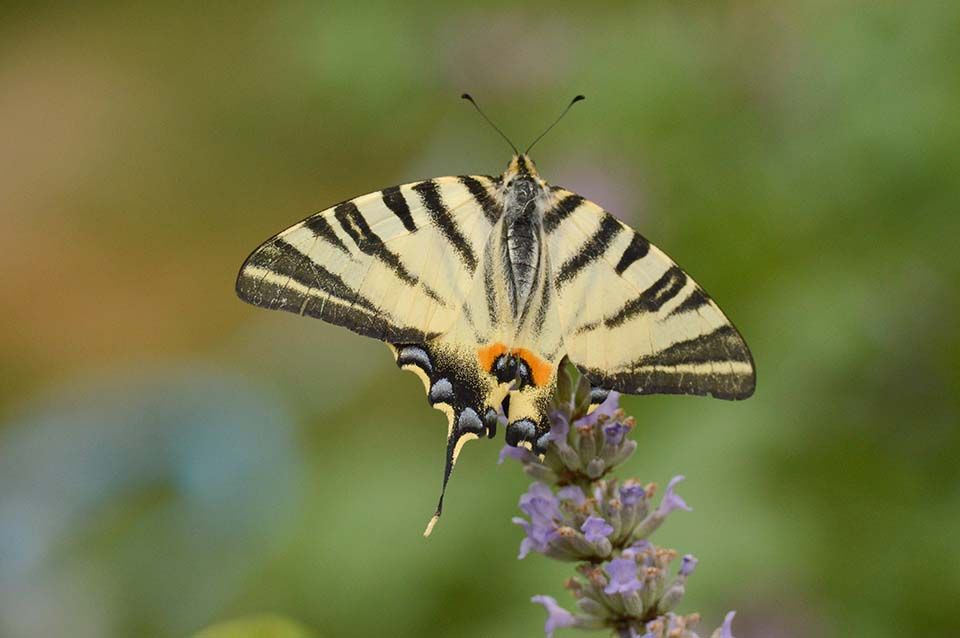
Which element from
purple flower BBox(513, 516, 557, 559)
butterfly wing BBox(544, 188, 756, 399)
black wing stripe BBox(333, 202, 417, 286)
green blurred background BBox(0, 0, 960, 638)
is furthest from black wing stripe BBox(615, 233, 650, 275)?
green blurred background BBox(0, 0, 960, 638)

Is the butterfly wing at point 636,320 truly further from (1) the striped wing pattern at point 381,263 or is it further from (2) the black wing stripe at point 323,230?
(2) the black wing stripe at point 323,230

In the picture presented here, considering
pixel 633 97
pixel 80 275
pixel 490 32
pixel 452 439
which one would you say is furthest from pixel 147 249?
pixel 452 439

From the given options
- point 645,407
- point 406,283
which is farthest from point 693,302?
point 645,407

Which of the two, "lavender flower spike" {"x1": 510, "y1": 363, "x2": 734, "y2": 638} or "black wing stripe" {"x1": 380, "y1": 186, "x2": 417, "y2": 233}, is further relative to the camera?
"black wing stripe" {"x1": 380, "y1": 186, "x2": 417, "y2": 233}

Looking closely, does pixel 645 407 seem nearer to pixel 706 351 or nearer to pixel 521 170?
pixel 521 170

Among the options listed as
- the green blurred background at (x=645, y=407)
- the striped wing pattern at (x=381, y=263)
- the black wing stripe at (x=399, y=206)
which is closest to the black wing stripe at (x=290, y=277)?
the striped wing pattern at (x=381, y=263)

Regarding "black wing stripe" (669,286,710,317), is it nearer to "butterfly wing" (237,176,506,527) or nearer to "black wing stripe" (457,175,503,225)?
"butterfly wing" (237,176,506,527)
